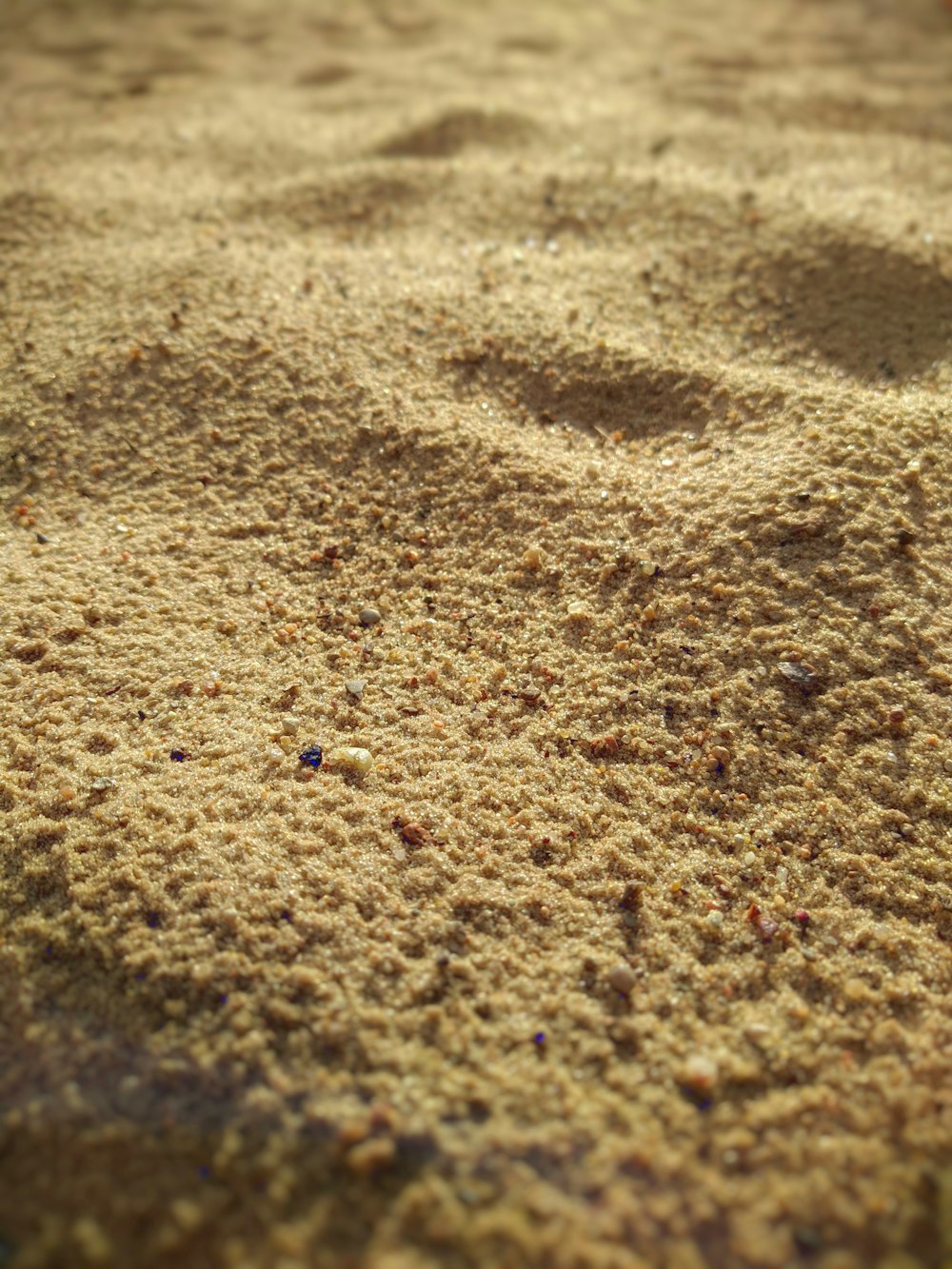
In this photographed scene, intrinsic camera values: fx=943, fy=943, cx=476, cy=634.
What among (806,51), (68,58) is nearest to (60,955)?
(68,58)

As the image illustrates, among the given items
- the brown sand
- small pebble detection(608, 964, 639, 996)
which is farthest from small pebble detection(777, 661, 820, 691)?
small pebble detection(608, 964, 639, 996)

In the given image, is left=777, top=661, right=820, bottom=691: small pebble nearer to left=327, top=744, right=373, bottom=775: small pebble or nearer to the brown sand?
the brown sand

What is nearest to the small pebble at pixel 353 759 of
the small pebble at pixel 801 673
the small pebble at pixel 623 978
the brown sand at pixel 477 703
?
the brown sand at pixel 477 703

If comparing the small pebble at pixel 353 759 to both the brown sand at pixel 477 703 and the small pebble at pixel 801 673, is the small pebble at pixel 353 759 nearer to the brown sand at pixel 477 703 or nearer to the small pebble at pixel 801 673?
the brown sand at pixel 477 703

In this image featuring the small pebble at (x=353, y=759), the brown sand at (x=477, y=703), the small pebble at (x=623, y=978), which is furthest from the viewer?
the small pebble at (x=353, y=759)

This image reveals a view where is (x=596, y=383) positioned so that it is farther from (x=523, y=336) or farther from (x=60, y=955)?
(x=60, y=955)

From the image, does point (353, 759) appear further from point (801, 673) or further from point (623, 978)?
point (801, 673)

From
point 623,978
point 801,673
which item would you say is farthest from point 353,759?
point 801,673
